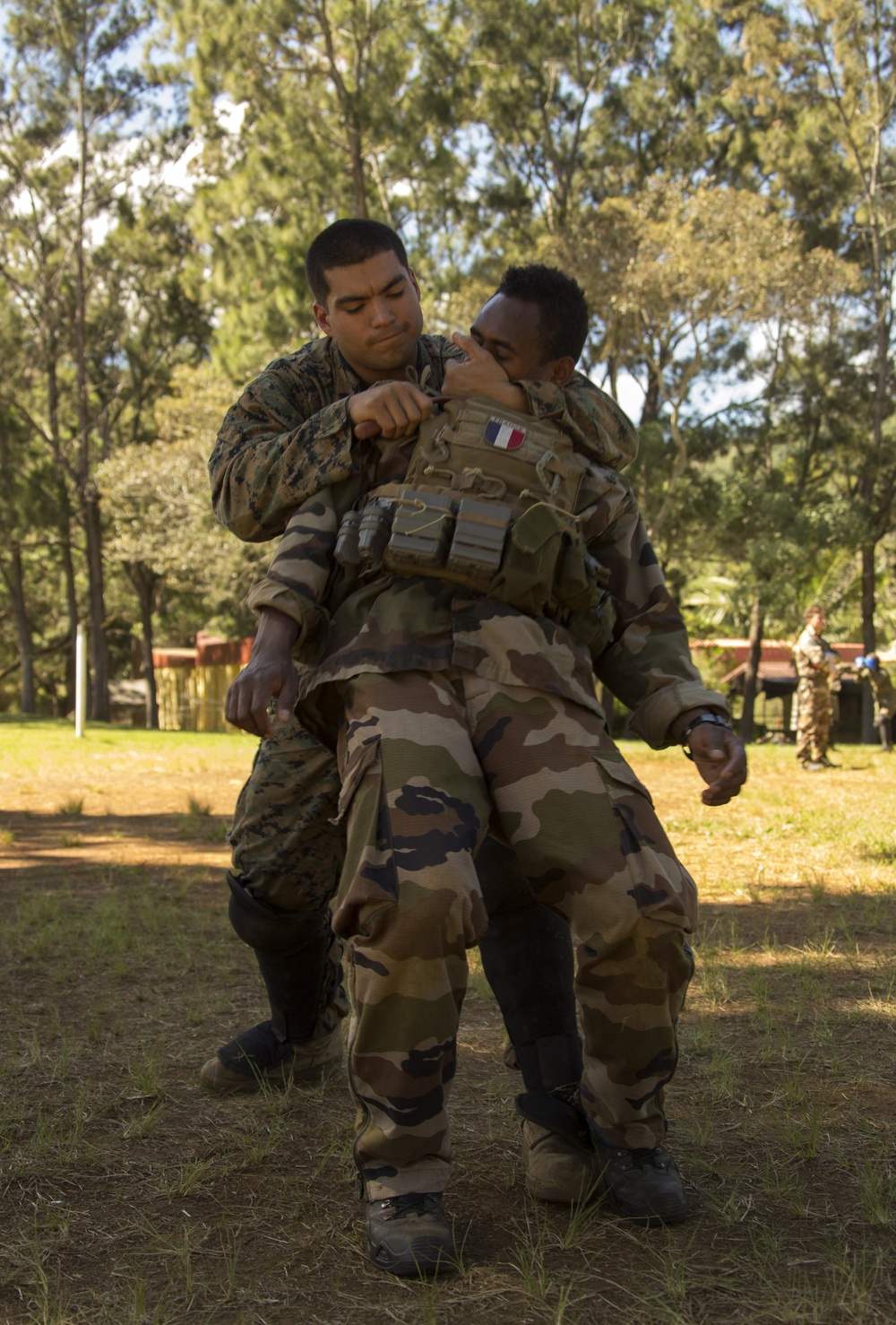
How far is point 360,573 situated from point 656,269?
2140cm

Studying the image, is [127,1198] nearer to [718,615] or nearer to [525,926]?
[525,926]

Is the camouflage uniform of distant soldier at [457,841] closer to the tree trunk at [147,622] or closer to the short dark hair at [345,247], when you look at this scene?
the short dark hair at [345,247]

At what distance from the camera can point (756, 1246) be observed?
7.84 feet

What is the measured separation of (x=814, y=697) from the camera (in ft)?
52.5

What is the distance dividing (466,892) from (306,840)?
783 mm

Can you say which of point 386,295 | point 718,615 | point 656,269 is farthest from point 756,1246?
point 718,615

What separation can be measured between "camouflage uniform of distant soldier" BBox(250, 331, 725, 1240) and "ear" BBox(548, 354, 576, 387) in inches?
24.7

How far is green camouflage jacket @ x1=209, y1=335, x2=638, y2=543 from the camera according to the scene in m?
2.88

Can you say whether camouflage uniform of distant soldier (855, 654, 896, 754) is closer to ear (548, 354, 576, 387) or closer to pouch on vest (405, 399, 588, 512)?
ear (548, 354, 576, 387)

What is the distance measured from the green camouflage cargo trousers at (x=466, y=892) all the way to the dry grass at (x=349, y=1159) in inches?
9.6

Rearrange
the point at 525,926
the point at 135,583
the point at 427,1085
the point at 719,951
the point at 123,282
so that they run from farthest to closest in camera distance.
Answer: the point at 135,583, the point at 123,282, the point at 719,951, the point at 525,926, the point at 427,1085

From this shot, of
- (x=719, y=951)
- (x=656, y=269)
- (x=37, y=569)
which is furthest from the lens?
(x=37, y=569)

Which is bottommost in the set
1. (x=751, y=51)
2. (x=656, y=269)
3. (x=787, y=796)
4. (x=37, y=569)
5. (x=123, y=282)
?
(x=787, y=796)

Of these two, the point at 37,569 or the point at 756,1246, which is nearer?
the point at 756,1246
